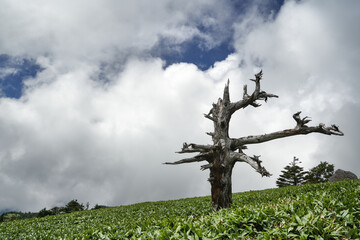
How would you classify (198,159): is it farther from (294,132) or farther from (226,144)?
(294,132)

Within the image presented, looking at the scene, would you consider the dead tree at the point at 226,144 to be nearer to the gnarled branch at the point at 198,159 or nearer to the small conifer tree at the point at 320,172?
the gnarled branch at the point at 198,159

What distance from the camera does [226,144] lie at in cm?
1205

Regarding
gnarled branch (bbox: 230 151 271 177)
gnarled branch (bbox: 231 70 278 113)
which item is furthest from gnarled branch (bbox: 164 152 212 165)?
gnarled branch (bbox: 231 70 278 113)

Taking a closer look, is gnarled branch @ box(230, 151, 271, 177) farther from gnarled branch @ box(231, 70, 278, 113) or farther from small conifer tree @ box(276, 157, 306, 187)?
small conifer tree @ box(276, 157, 306, 187)

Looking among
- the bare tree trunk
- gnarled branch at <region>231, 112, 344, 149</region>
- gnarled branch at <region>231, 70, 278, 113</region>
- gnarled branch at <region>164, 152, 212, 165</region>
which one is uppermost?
gnarled branch at <region>231, 70, 278, 113</region>

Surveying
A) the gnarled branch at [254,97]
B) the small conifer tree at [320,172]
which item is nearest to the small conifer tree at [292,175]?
the small conifer tree at [320,172]

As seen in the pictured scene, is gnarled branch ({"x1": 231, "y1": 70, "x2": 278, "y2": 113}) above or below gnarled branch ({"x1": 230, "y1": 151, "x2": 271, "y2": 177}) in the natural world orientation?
above

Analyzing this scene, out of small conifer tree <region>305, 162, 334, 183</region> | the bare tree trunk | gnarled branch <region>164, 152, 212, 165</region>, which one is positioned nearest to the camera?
the bare tree trunk

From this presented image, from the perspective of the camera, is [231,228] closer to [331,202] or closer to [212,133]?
[331,202]

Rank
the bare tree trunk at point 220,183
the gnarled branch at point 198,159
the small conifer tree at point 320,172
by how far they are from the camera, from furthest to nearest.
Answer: the small conifer tree at point 320,172
the gnarled branch at point 198,159
the bare tree trunk at point 220,183

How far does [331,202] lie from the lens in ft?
19.4

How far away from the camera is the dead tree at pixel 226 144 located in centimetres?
1143

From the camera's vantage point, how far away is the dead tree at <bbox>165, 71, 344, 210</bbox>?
450 inches

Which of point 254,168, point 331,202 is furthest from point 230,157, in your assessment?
point 331,202
